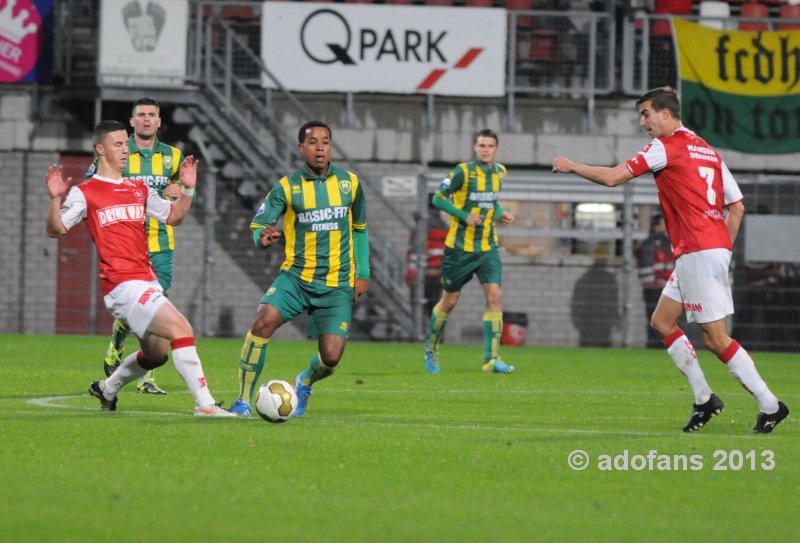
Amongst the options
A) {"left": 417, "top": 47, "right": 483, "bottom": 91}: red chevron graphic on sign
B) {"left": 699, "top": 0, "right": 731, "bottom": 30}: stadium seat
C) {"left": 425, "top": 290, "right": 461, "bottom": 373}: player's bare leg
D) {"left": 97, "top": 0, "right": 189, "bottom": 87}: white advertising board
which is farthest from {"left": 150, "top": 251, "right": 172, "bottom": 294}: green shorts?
{"left": 699, "top": 0, "right": 731, "bottom": 30}: stadium seat

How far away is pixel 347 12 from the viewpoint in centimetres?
2288

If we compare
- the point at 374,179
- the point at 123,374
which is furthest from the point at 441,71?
the point at 123,374

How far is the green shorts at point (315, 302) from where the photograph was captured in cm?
956

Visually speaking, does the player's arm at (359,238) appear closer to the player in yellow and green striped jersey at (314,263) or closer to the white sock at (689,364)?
the player in yellow and green striped jersey at (314,263)

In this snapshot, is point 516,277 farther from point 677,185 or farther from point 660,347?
point 677,185

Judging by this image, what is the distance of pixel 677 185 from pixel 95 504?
4.49 metres

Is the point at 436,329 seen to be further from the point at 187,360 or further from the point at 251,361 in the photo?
the point at 187,360

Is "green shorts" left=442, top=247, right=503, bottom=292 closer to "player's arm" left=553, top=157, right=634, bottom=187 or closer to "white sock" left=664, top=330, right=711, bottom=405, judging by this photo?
"white sock" left=664, top=330, right=711, bottom=405

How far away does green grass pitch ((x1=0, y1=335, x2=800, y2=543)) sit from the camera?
5391 mm

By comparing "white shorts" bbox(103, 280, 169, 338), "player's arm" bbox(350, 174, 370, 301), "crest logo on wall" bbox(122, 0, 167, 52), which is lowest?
"white shorts" bbox(103, 280, 169, 338)

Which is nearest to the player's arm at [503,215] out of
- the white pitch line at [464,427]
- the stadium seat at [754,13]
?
the white pitch line at [464,427]

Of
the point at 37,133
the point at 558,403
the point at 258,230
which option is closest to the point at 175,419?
the point at 258,230

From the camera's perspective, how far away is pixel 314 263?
31.7 ft

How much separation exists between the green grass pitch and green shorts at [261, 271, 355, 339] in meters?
0.59
